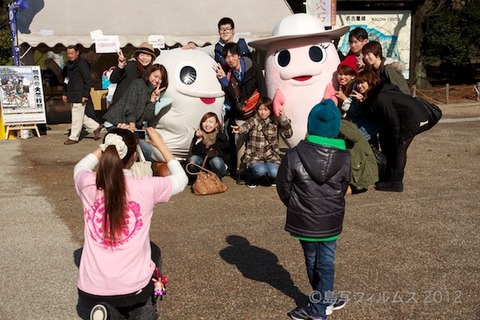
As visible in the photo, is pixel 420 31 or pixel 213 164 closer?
pixel 213 164

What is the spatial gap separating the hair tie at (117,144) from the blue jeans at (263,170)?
394 centimetres

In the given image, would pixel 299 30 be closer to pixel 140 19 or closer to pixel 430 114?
pixel 430 114

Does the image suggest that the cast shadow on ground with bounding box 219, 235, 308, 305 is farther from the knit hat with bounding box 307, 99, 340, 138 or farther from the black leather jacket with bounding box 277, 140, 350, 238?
the knit hat with bounding box 307, 99, 340, 138

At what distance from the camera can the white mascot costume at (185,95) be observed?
7.07m

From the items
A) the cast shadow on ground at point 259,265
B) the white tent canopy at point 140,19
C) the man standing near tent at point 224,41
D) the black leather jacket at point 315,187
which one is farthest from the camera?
the white tent canopy at point 140,19

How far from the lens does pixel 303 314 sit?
146 inches

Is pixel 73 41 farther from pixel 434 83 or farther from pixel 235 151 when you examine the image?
pixel 434 83

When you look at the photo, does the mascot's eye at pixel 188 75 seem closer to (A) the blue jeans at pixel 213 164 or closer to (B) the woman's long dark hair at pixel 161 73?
(B) the woman's long dark hair at pixel 161 73

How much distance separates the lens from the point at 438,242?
5.11 m

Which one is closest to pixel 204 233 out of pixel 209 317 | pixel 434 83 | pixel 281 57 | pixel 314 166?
pixel 209 317

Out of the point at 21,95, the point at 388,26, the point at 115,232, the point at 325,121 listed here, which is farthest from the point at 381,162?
the point at 388,26

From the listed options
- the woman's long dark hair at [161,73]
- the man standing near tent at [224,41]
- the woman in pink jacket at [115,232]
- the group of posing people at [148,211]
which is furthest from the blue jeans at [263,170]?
the woman in pink jacket at [115,232]

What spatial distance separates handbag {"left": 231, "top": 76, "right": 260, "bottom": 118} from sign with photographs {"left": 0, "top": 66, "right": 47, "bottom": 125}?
5947 mm

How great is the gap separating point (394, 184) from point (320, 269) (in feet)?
12.1
